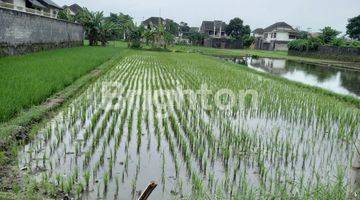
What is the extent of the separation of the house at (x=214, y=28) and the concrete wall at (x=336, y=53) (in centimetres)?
2409

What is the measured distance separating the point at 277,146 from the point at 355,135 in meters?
1.79

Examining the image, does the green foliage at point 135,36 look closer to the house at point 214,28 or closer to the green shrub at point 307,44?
the green shrub at point 307,44

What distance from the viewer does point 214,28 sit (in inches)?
2379

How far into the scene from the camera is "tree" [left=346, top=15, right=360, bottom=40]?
148 ft

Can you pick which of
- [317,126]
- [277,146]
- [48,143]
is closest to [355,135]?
[317,126]

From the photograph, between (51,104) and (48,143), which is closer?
(48,143)

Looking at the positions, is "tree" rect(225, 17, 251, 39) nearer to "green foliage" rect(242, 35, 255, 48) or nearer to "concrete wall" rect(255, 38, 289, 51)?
"concrete wall" rect(255, 38, 289, 51)

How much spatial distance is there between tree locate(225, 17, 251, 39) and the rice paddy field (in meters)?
51.6

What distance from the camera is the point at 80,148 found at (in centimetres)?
480

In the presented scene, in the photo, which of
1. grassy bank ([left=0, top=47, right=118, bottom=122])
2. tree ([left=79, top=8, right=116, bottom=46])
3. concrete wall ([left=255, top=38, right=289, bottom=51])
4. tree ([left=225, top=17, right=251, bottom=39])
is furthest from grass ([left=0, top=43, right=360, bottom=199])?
tree ([left=225, top=17, right=251, bottom=39])

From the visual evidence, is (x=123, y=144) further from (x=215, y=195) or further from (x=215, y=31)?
(x=215, y=31)

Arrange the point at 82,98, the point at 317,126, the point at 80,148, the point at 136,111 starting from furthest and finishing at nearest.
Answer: the point at 82,98 < the point at 136,111 < the point at 317,126 < the point at 80,148

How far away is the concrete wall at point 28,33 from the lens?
13.5 metres

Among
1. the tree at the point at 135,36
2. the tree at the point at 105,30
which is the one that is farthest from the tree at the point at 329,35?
the tree at the point at 105,30
